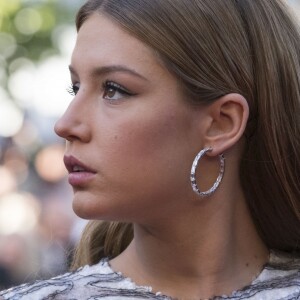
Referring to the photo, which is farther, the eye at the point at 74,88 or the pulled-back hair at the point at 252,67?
the eye at the point at 74,88

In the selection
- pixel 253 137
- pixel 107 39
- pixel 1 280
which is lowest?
pixel 1 280

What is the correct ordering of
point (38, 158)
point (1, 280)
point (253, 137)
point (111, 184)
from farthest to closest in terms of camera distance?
point (38, 158), point (1, 280), point (253, 137), point (111, 184)

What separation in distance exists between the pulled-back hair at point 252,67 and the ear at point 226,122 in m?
0.03

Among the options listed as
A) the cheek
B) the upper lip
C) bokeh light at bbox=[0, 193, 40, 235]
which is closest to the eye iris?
the cheek

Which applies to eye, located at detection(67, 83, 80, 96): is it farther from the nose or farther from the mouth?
the mouth

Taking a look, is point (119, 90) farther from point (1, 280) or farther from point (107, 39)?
point (1, 280)

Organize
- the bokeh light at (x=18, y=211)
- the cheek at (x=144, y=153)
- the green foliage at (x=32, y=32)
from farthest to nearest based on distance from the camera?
the green foliage at (x=32, y=32)
the bokeh light at (x=18, y=211)
the cheek at (x=144, y=153)

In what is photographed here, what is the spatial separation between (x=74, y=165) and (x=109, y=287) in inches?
17.0

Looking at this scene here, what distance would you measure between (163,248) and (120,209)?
25cm

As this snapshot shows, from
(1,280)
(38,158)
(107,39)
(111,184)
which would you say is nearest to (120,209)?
(111,184)

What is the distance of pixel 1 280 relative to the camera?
6980 mm

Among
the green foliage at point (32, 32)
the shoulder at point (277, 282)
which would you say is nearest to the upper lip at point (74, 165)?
the shoulder at point (277, 282)

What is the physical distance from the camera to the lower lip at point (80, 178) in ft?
10.5

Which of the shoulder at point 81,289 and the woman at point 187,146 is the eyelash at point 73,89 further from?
the shoulder at point 81,289
